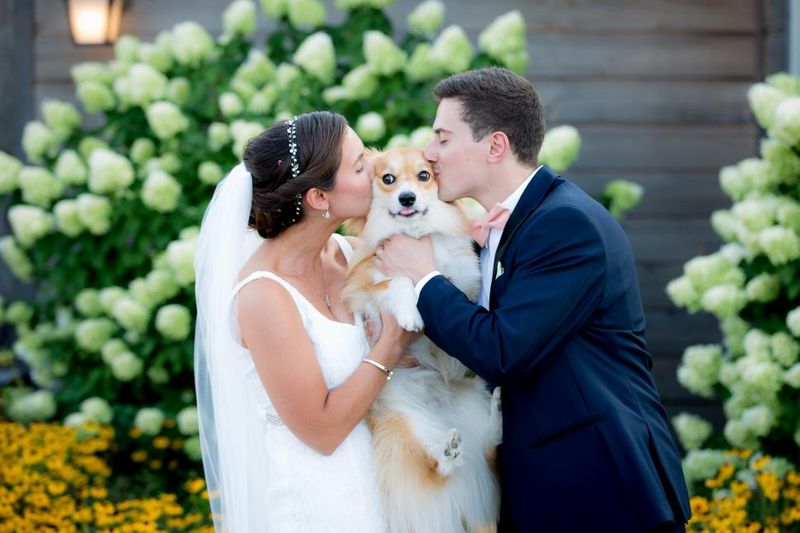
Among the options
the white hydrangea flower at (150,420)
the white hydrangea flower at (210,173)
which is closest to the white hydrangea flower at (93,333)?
the white hydrangea flower at (150,420)

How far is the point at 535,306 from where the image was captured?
2.41 m

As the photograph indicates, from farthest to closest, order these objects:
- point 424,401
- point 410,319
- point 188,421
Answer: point 188,421 < point 424,401 < point 410,319

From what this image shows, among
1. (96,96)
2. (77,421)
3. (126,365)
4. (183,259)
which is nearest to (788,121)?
(183,259)

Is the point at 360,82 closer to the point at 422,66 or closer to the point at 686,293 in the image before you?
the point at 422,66

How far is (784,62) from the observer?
5.56 m

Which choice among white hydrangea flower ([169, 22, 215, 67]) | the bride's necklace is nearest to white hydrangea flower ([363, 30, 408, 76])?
white hydrangea flower ([169, 22, 215, 67])

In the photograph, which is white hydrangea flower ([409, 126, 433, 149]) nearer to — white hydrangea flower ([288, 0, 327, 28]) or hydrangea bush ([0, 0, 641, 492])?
hydrangea bush ([0, 0, 641, 492])

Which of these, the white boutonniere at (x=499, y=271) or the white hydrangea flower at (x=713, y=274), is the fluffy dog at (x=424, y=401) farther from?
the white hydrangea flower at (x=713, y=274)

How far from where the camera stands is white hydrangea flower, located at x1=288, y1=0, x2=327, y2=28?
5086mm

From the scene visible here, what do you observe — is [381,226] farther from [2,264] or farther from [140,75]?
[2,264]

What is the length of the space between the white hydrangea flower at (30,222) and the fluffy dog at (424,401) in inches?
102

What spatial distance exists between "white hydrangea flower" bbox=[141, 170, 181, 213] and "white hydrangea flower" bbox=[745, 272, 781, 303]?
8.58ft

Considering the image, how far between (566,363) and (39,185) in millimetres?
3409

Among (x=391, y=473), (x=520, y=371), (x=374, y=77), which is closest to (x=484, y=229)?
(x=520, y=371)
